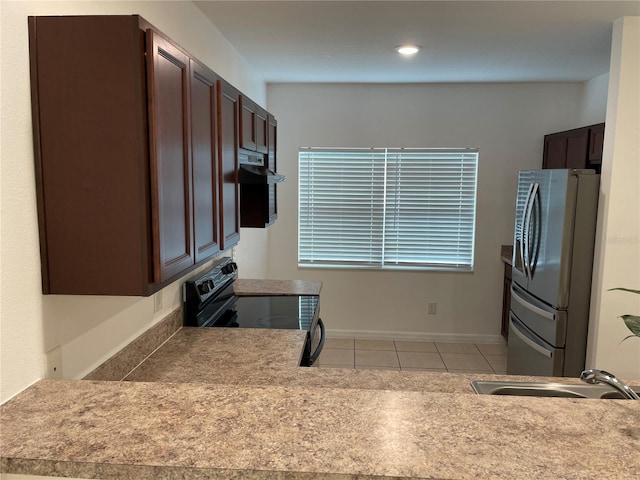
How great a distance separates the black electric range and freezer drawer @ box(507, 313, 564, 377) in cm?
149

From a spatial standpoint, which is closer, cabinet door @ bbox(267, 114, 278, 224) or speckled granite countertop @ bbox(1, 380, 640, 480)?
speckled granite countertop @ bbox(1, 380, 640, 480)

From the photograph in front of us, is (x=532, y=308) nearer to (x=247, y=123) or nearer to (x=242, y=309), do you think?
(x=242, y=309)

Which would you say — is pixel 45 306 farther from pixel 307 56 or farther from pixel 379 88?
pixel 379 88

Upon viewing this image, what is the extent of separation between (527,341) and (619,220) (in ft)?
3.45

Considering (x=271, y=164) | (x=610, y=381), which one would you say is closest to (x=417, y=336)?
(x=271, y=164)

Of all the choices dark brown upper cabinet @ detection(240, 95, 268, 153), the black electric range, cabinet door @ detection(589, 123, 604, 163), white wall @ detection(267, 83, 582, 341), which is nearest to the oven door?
the black electric range

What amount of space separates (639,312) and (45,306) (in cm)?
305

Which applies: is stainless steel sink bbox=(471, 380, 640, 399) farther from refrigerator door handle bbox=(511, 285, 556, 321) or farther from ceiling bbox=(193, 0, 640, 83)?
ceiling bbox=(193, 0, 640, 83)

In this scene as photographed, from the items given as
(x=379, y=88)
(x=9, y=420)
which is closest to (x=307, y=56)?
(x=379, y=88)

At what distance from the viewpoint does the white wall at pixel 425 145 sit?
4598 millimetres

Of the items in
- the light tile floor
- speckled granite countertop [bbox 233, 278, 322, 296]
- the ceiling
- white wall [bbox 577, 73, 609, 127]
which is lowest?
the light tile floor

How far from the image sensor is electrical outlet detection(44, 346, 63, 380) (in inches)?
55.7

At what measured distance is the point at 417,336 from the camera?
4938mm

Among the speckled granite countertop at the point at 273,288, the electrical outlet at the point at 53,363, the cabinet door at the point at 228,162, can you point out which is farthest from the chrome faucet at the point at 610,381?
the speckled granite countertop at the point at 273,288
